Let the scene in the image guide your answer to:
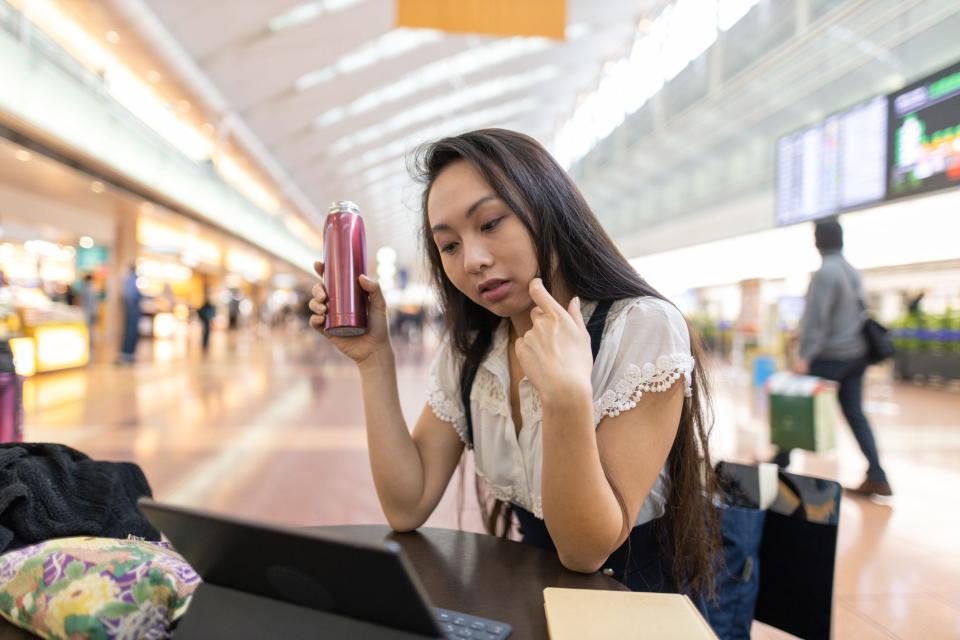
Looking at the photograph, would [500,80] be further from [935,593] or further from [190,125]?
[935,593]

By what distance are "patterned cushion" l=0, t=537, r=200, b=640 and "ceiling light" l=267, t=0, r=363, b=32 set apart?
994 centimetres

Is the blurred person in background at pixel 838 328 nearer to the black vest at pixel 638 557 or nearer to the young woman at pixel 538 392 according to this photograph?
the young woman at pixel 538 392

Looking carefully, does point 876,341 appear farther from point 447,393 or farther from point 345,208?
point 345,208

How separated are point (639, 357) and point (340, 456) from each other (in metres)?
3.56

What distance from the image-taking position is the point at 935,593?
2.24 m

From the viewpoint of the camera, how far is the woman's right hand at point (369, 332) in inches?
44.9

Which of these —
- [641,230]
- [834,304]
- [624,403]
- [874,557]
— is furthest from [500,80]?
[624,403]

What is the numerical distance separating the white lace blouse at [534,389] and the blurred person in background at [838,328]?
294cm

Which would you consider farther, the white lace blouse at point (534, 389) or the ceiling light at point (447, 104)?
the ceiling light at point (447, 104)

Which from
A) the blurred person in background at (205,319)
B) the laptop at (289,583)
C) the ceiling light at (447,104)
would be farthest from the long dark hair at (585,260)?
the ceiling light at (447,104)

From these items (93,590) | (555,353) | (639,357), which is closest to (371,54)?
(639,357)

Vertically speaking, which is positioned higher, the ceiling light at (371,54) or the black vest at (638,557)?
the ceiling light at (371,54)

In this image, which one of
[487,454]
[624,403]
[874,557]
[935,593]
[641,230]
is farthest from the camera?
[641,230]

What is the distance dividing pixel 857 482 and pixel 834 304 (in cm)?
118
